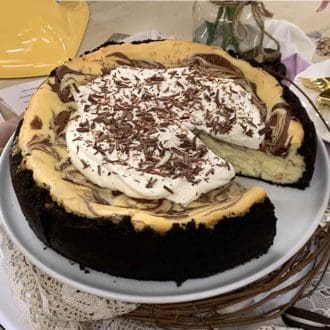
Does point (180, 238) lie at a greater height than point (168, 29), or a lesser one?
greater

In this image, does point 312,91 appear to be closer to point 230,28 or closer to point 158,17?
point 230,28

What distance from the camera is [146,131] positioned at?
924 millimetres

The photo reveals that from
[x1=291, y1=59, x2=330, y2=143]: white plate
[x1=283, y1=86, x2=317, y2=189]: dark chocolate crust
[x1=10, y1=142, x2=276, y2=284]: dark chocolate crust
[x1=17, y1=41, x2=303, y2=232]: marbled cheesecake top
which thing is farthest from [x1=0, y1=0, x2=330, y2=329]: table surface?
[x1=10, y1=142, x2=276, y2=284]: dark chocolate crust

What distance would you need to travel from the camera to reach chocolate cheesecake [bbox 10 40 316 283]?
2.58ft

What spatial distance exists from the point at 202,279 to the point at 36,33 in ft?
3.29

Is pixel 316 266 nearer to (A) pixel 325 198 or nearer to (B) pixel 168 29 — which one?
(A) pixel 325 198

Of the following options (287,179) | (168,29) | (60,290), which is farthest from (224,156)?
(168,29)

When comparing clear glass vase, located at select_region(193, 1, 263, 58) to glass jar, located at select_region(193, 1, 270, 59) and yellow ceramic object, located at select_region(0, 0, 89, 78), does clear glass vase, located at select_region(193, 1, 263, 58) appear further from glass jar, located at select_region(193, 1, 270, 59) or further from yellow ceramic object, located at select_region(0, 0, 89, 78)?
yellow ceramic object, located at select_region(0, 0, 89, 78)

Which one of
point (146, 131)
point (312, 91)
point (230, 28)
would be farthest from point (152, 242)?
point (230, 28)

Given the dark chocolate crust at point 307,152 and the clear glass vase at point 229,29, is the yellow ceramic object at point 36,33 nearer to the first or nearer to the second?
the clear glass vase at point 229,29

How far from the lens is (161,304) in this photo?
0.82m

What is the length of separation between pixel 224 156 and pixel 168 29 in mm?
708

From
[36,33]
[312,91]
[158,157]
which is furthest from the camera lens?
[36,33]

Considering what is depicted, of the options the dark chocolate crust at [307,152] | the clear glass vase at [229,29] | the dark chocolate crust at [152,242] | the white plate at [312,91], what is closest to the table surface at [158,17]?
the clear glass vase at [229,29]
